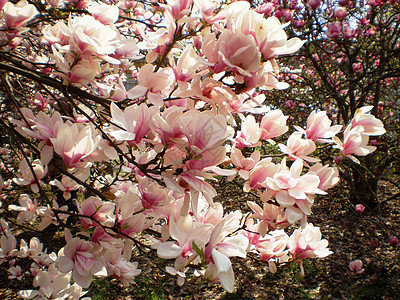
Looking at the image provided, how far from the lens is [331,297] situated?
3.09m

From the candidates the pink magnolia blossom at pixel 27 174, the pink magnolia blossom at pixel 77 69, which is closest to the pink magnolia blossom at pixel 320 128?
the pink magnolia blossom at pixel 77 69

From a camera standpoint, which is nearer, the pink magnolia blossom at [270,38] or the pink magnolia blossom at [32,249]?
the pink magnolia blossom at [270,38]

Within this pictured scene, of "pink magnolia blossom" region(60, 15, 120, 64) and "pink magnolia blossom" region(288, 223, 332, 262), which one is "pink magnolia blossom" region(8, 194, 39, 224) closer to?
"pink magnolia blossom" region(60, 15, 120, 64)

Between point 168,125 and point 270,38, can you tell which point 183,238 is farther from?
point 270,38

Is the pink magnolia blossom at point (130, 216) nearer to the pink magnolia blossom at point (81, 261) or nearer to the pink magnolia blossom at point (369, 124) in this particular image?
the pink magnolia blossom at point (81, 261)

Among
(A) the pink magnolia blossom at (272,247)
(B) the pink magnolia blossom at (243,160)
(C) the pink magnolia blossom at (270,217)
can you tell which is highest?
(B) the pink magnolia blossom at (243,160)

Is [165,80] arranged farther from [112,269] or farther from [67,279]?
[67,279]

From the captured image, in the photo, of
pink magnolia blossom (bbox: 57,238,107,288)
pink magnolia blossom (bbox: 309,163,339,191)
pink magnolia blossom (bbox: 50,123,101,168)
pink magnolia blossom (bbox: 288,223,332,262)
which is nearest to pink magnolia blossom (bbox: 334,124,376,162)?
pink magnolia blossom (bbox: 309,163,339,191)

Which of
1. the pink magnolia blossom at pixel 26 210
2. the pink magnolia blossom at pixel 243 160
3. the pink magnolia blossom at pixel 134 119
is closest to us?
the pink magnolia blossom at pixel 134 119

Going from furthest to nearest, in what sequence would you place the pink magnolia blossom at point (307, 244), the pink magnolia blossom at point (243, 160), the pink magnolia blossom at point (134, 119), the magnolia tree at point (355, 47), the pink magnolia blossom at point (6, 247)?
1. the magnolia tree at point (355, 47)
2. the pink magnolia blossom at point (6, 247)
3. the pink magnolia blossom at point (307, 244)
4. the pink magnolia blossom at point (243, 160)
5. the pink magnolia blossom at point (134, 119)

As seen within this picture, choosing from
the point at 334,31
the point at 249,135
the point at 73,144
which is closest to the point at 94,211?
the point at 73,144

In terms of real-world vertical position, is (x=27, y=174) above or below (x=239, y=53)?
below

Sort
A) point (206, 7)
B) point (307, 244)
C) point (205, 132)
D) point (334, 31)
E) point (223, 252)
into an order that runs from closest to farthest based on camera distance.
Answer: point (205, 132) → point (223, 252) → point (206, 7) → point (307, 244) → point (334, 31)

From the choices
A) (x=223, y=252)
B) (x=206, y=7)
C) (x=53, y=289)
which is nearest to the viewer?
(x=223, y=252)
